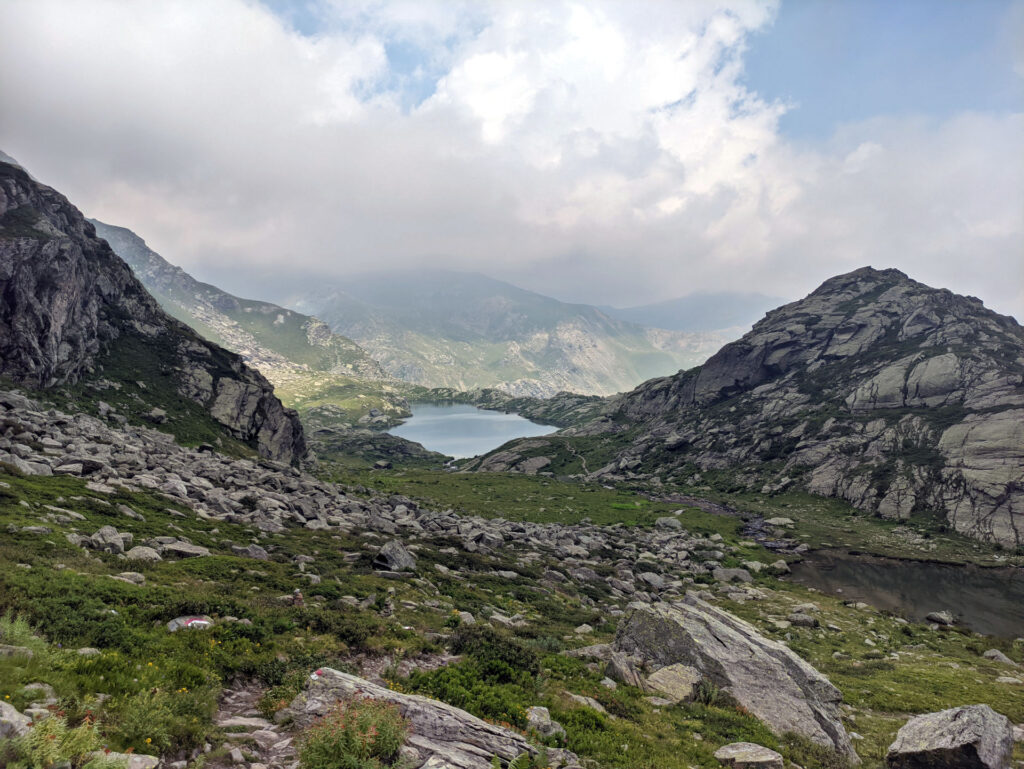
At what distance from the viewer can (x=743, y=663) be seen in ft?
66.4

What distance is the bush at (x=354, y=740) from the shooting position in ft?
29.2

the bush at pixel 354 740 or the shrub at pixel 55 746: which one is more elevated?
the shrub at pixel 55 746

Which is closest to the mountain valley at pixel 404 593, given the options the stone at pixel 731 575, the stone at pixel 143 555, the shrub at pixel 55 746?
the shrub at pixel 55 746

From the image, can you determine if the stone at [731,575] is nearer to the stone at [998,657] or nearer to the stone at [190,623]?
the stone at [998,657]

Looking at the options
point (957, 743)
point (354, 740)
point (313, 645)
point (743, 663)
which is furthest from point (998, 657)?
point (313, 645)

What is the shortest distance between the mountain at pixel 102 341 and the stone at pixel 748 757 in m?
73.8

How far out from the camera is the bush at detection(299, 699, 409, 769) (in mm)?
8898

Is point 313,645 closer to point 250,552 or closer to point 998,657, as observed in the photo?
point 250,552

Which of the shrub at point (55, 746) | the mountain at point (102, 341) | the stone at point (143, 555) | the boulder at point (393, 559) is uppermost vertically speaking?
the mountain at point (102, 341)

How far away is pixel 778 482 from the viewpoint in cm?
10600

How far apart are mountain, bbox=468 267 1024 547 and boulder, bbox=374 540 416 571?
293 feet

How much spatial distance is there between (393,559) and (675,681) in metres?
21.1

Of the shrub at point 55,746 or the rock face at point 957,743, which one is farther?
the rock face at point 957,743

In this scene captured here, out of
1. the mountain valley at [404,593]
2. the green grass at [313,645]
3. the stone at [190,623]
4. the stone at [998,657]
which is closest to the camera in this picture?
the green grass at [313,645]
